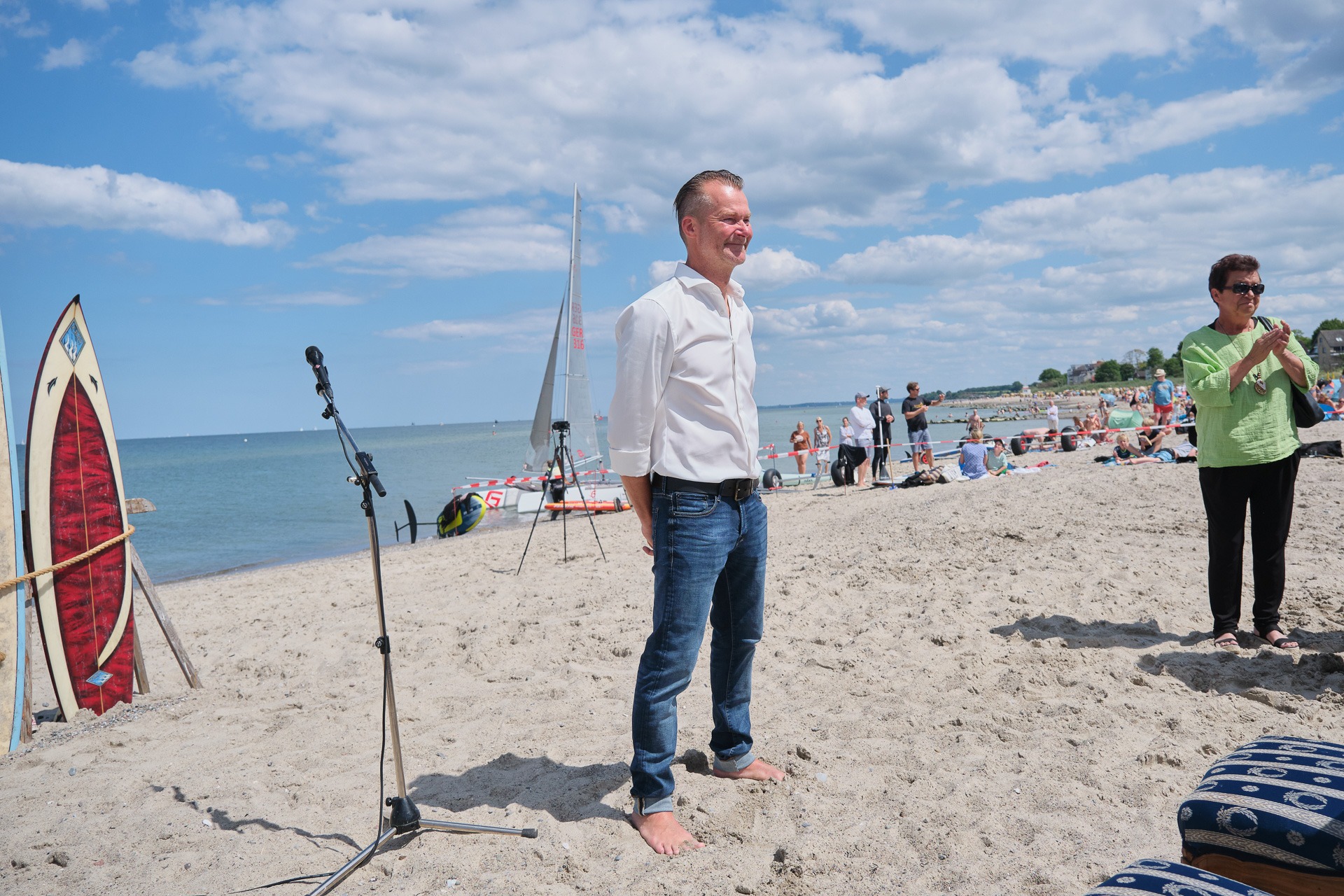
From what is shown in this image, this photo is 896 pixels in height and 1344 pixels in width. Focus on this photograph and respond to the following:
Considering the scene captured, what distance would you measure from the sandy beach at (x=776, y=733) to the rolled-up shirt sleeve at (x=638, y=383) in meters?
1.22

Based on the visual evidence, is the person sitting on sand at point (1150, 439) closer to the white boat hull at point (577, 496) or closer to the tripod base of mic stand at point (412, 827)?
the white boat hull at point (577, 496)

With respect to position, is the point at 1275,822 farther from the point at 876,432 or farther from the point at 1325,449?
the point at 876,432

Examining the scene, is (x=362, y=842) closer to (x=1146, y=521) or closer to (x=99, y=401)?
(x=99, y=401)

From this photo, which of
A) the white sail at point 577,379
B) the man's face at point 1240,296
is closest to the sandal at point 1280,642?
the man's face at point 1240,296

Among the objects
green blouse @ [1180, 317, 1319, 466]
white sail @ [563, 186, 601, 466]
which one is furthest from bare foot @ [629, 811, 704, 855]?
white sail @ [563, 186, 601, 466]

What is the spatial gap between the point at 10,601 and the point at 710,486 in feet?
11.9

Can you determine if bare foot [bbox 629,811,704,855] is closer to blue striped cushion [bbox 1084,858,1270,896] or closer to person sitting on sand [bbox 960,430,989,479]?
blue striped cushion [bbox 1084,858,1270,896]

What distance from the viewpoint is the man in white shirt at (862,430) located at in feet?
41.8

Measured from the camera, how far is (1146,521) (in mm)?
6121

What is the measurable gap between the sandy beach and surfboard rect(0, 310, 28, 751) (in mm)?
183

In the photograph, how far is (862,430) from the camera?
12875 mm

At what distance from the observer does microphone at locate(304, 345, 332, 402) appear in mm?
2592

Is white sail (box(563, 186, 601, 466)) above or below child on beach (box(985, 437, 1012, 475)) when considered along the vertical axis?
above

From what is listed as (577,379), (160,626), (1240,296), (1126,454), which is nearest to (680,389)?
(1240,296)
